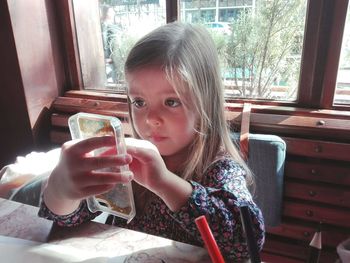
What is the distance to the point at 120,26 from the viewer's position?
52.5 inches

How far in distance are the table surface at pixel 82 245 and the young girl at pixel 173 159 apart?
0.10 ft

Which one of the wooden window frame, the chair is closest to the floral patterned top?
the chair

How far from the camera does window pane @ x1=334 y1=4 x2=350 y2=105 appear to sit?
0.99 metres

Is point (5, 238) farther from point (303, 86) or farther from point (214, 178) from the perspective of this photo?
point (303, 86)

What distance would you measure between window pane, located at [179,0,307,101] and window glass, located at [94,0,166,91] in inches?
4.9

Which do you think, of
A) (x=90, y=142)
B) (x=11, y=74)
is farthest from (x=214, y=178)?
(x=11, y=74)

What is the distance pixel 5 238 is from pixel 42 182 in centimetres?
27

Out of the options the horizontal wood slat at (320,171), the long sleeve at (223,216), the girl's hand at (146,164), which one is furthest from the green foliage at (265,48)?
the girl's hand at (146,164)

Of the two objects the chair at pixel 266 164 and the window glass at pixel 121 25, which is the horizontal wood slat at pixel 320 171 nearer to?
the chair at pixel 266 164

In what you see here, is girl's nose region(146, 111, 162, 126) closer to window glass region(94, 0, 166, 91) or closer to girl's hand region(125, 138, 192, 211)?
girl's hand region(125, 138, 192, 211)

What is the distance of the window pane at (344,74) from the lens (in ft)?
3.25

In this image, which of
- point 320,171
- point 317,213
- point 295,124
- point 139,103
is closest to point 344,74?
point 295,124

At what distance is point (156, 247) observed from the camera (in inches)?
18.8

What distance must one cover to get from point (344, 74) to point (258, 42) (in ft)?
0.99
